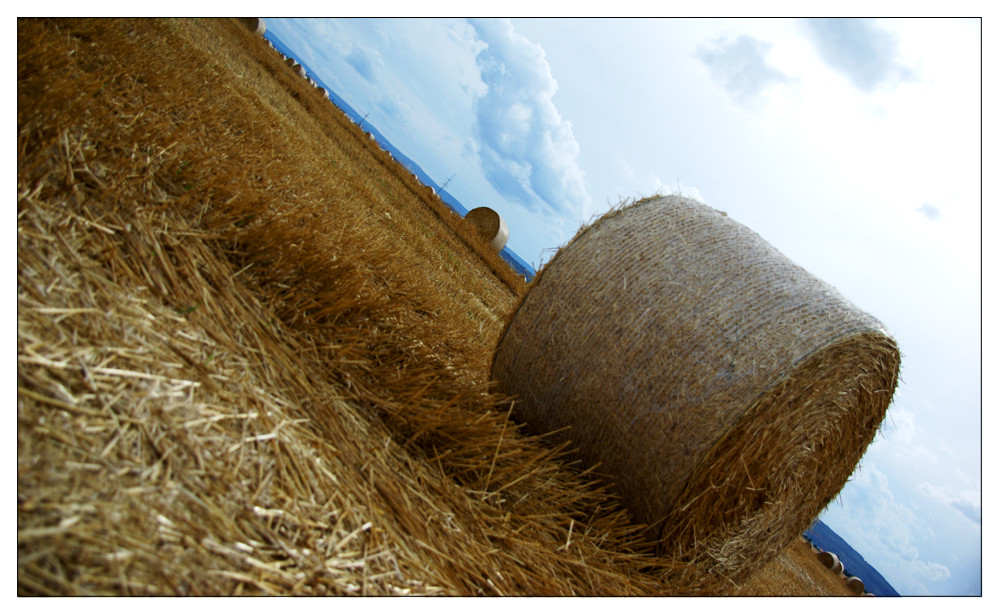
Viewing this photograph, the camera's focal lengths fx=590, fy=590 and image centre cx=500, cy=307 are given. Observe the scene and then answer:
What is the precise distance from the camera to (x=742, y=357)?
2.57 m

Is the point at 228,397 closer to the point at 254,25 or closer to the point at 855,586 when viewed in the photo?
the point at 254,25

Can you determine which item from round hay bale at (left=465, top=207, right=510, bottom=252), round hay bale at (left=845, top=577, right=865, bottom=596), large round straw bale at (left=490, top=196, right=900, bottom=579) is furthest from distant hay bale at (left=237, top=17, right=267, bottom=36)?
round hay bale at (left=845, top=577, right=865, bottom=596)

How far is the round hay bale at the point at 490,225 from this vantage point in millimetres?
12984

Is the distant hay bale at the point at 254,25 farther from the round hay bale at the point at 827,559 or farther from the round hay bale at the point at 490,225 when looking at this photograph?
the round hay bale at the point at 827,559

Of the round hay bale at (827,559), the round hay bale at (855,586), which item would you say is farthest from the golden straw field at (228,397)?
the round hay bale at (827,559)

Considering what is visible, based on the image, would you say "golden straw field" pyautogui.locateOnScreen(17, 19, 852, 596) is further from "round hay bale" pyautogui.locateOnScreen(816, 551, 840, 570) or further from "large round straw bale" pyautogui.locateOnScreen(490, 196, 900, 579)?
"round hay bale" pyautogui.locateOnScreen(816, 551, 840, 570)

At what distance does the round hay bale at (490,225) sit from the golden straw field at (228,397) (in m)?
9.51

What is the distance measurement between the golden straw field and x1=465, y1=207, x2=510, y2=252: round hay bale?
9.51m

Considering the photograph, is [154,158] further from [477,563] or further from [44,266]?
[477,563]

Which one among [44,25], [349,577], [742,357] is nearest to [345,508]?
[349,577]

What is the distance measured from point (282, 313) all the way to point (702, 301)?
71.9 inches

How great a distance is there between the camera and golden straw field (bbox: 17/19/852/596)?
4.16 ft

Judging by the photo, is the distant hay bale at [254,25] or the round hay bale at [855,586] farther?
the distant hay bale at [254,25]

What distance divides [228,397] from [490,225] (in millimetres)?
11628
